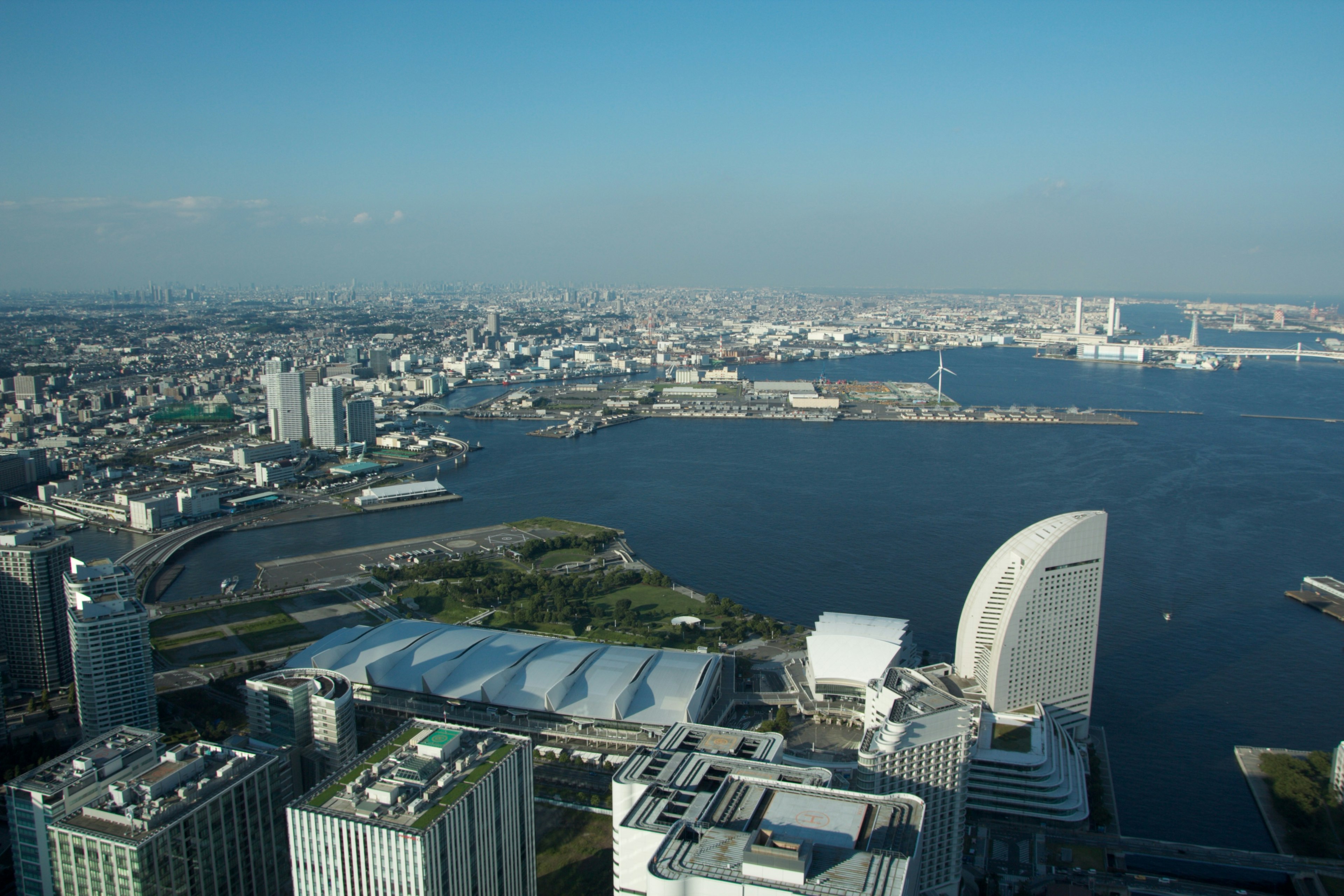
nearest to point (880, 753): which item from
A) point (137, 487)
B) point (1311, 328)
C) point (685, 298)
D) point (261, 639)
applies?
point (261, 639)

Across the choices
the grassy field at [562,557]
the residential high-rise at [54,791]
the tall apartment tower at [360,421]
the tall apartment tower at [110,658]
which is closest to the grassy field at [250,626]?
the tall apartment tower at [110,658]

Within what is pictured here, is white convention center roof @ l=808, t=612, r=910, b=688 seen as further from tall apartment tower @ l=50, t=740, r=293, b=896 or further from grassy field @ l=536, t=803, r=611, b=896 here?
tall apartment tower @ l=50, t=740, r=293, b=896

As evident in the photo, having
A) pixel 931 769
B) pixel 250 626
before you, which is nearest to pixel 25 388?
pixel 250 626

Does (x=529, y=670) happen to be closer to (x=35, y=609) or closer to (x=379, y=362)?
(x=35, y=609)

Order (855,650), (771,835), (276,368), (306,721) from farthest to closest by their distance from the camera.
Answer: (276,368), (855,650), (306,721), (771,835)

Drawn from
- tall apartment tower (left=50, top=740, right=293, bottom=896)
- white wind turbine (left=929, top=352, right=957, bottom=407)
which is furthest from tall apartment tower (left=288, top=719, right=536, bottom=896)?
white wind turbine (left=929, top=352, right=957, bottom=407)

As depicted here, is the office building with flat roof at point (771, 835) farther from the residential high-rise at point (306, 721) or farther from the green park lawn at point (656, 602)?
the green park lawn at point (656, 602)

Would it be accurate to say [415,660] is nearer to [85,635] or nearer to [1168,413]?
[85,635]
